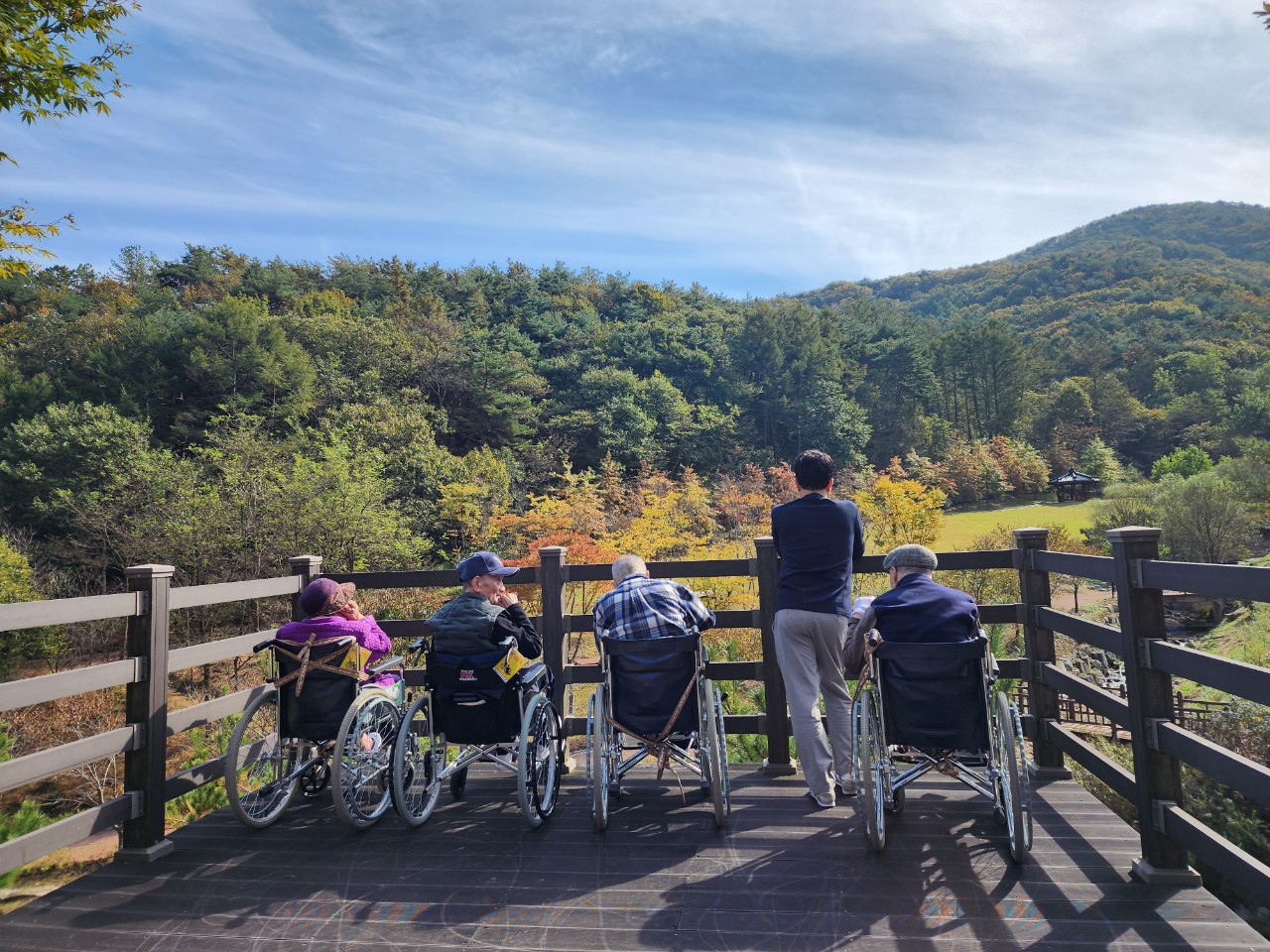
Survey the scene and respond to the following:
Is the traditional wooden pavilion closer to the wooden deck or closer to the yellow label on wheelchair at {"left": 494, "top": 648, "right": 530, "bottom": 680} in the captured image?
the wooden deck

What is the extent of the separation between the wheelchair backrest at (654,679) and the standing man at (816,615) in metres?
0.53

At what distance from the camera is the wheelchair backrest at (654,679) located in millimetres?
3133

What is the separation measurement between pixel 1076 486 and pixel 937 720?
39.7 metres

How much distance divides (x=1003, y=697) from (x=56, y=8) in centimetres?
754

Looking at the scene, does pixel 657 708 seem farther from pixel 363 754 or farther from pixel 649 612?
pixel 363 754

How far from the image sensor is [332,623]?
3.33 meters

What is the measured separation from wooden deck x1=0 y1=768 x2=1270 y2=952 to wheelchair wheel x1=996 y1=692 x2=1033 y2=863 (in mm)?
108

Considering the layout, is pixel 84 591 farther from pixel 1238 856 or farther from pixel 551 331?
pixel 551 331

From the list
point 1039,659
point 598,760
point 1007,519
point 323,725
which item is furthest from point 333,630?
point 1007,519

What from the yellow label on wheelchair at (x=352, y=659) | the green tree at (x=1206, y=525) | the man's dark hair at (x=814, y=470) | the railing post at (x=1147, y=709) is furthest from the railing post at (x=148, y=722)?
the green tree at (x=1206, y=525)

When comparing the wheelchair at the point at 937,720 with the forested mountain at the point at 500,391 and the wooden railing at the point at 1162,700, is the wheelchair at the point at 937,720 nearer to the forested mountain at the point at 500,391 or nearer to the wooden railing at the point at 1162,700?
the wooden railing at the point at 1162,700

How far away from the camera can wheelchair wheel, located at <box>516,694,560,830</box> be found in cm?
304

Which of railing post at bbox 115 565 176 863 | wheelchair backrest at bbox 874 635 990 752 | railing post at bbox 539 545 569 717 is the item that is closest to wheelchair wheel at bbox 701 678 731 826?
wheelchair backrest at bbox 874 635 990 752

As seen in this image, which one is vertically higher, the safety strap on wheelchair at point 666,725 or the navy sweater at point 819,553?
the navy sweater at point 819,553
